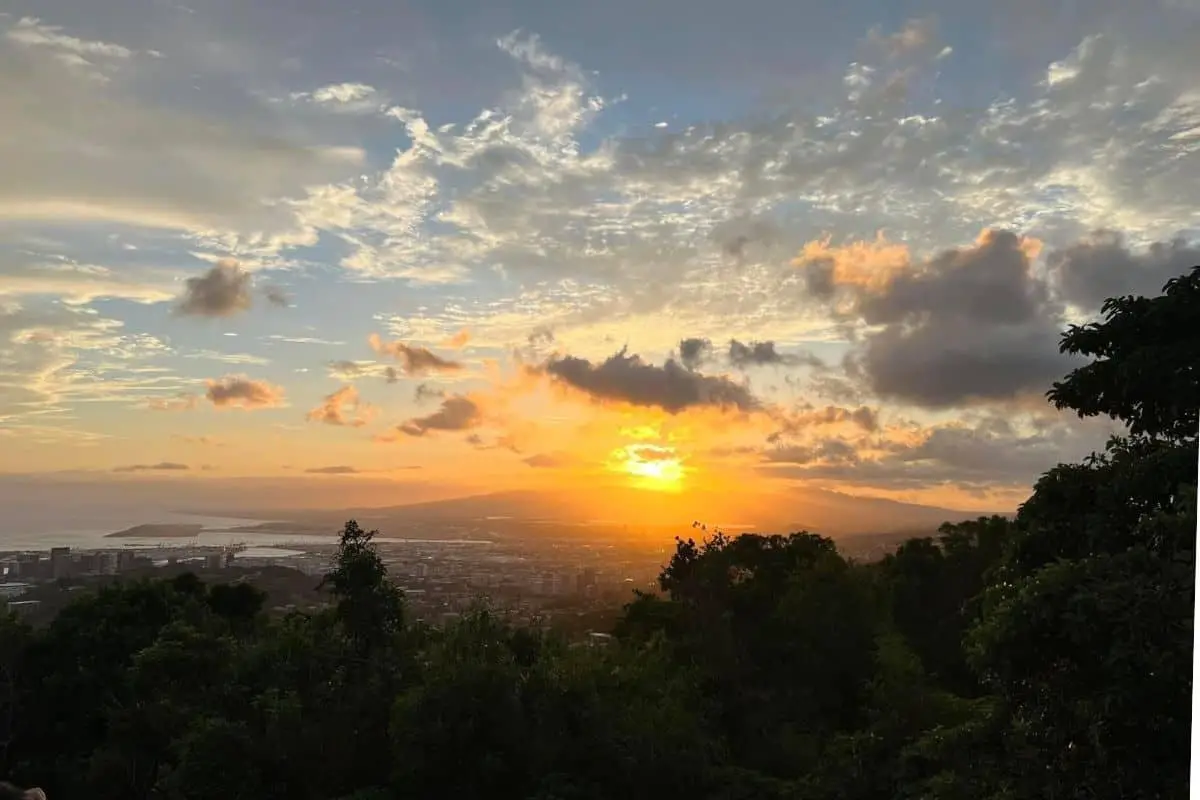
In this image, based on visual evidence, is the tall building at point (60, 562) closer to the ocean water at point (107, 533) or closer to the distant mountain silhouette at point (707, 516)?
the ocean water at point (107, 533)

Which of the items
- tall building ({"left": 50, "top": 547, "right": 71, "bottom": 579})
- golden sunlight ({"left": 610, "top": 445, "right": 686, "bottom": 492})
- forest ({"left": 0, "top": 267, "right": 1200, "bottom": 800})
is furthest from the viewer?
tall building ({"left": 50, "top": 547, "right": 71, "bottom": 579})

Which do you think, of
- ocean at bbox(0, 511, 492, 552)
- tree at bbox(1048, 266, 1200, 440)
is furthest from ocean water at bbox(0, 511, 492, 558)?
tree at bbox(1048, 266, 1200, 440)

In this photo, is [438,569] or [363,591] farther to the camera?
[438,569]

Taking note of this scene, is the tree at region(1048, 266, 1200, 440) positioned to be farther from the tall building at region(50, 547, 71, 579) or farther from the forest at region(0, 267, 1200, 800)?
the tall building at region(50, 547, 71, 579)

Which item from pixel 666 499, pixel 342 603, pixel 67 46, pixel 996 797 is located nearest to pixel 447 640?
pixel 342 603

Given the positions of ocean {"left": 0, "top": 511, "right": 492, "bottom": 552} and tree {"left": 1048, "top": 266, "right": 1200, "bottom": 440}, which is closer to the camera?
tree {"left": 1048, "top": 266, "right": 1200, "bottom": 440}

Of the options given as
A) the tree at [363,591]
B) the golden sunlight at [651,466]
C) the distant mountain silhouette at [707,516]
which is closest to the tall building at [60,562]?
the distant mountain silhouette at [707,516]

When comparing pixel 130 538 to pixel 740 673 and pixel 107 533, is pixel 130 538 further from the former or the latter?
pixel 740 673

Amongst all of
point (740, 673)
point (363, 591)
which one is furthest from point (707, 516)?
point (363, 591)

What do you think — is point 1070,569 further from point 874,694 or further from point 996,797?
point 874,694
